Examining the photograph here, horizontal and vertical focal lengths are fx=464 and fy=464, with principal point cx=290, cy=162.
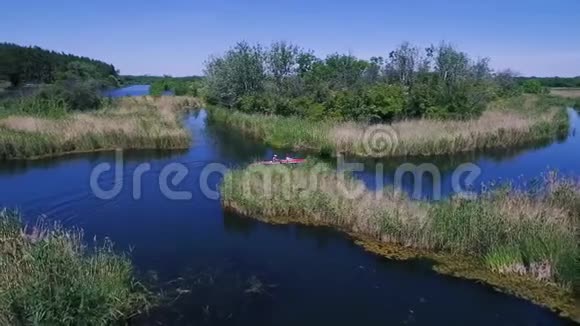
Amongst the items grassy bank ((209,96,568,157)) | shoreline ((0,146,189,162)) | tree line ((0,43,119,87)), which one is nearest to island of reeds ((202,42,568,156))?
grassy bank ((209,96,568,157))

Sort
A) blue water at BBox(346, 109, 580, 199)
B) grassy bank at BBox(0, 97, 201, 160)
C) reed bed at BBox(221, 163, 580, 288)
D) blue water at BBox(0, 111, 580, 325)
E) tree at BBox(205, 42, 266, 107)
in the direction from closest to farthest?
blue water at BBox(0, 111, 580, 325) < reed bed at BBox(221, 163, 580, 288) < blue water at BBox(346, 109, 580, 199) < grassy bank at BBox(0, 97, 201, 160) < tree at BBox(205, 42, 266, 107)

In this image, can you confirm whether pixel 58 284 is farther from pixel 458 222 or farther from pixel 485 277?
pixel 458 222

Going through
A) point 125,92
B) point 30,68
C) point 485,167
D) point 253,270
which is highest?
point 30,68

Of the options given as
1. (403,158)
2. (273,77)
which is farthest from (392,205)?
(273,77)

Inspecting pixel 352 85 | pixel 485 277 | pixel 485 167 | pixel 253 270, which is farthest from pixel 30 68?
pixel 485 277

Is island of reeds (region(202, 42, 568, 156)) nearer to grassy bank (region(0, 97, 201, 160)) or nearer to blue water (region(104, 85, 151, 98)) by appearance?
grassy bank (region(0, 97, 201, 160))

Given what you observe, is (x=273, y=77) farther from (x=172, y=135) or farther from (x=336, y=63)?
(x=172, y=135)
